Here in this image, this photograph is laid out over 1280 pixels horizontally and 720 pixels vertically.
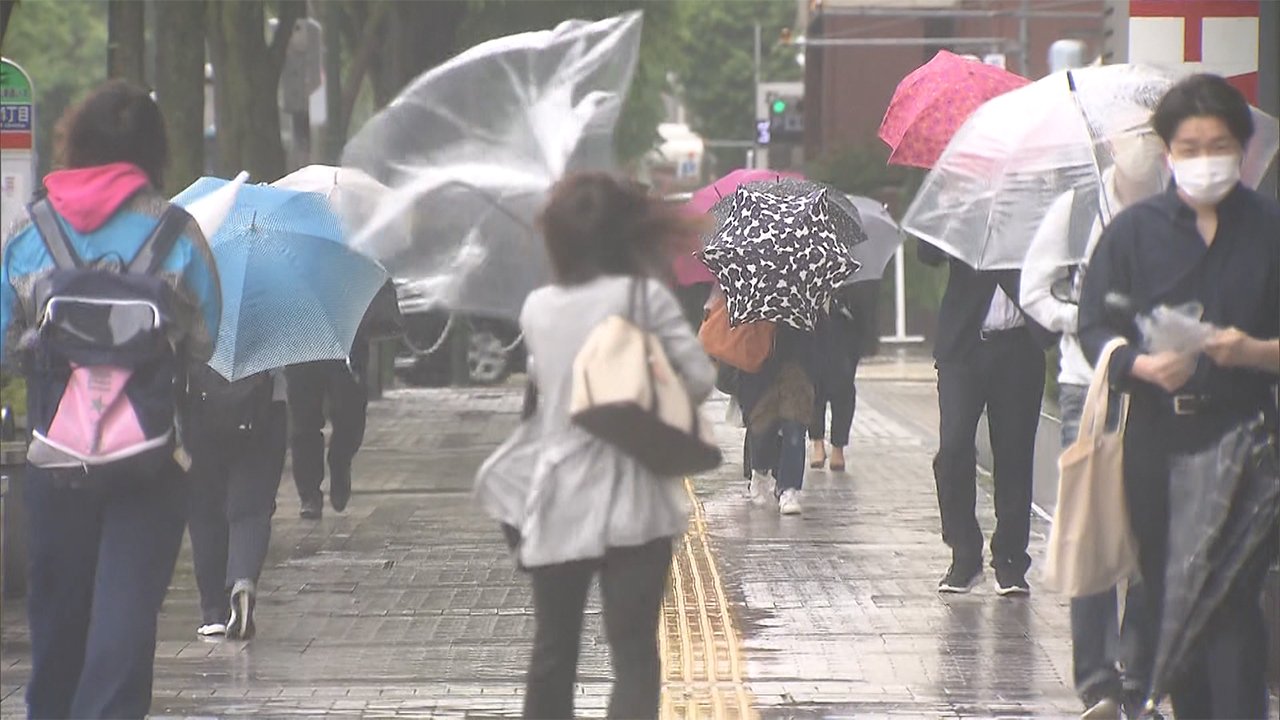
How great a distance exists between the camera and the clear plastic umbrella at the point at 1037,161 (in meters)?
8.07

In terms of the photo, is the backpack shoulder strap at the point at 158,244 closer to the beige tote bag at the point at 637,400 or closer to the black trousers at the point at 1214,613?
the beige tote bag at the point at 637,400

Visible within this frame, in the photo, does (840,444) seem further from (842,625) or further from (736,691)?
(736,691)

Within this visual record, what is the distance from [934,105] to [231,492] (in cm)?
343

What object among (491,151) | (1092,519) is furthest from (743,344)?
(1092,519)

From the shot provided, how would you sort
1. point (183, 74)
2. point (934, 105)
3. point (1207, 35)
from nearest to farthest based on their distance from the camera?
point (1207, 35)
point (934, 105)
point (183, 74)

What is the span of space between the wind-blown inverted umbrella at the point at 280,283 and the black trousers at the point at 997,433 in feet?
8.39

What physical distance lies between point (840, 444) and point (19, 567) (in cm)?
739

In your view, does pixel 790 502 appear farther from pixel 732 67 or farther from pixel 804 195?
pixel 732 67

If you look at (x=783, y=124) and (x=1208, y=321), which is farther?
(x=783, y=124)

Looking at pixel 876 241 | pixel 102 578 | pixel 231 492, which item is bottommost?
pixel 231 492

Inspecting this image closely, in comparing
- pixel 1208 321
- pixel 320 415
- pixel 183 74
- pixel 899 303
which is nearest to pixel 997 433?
pixel 1208 321

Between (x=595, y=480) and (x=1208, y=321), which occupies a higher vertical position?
(x=1208, y=321)

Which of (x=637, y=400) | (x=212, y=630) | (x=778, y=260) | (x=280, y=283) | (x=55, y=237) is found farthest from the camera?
(x=778, y=260)

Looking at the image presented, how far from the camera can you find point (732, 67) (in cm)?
8012
